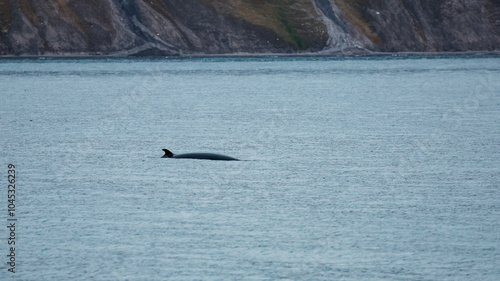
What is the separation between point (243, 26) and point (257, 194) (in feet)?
450

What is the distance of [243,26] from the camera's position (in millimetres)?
157500

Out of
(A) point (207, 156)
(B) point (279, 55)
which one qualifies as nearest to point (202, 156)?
(A) point (207, 156)

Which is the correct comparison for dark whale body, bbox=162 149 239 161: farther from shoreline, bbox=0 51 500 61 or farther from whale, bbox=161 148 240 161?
shoreline, bbox=0 51 500 61

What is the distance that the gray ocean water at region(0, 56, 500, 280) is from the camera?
15.8 meters

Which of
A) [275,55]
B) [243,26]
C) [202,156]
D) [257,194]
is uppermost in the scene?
[257,194]

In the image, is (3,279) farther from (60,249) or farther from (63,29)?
(63,29)

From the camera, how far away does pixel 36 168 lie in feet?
88.7

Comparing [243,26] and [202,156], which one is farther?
[243,26]

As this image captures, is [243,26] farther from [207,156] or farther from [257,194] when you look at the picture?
[257,194]

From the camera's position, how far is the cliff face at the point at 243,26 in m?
147

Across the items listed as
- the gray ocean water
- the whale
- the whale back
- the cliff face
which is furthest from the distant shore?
the whale back

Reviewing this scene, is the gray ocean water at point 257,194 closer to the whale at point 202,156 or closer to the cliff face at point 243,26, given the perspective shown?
the whale at point 202,156

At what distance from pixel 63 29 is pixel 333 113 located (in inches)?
4246

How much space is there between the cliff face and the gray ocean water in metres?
101
